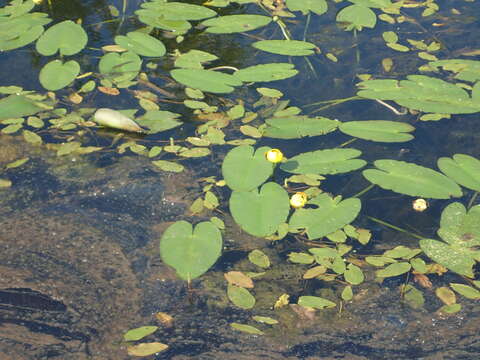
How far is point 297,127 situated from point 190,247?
29.4 inches

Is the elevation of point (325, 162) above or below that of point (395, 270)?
above

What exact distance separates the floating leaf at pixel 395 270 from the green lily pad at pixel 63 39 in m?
1.72

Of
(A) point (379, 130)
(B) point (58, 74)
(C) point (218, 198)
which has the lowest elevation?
(C) point (218, 198)

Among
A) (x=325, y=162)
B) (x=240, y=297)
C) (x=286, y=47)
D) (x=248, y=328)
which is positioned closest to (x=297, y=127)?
(x=325, y=162)

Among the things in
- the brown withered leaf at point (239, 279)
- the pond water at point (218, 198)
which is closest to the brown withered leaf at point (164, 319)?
the pond water at point (218, 198)

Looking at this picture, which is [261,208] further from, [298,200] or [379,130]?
[379,130]

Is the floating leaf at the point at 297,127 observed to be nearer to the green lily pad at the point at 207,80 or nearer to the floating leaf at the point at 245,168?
the floating leaf at the point at 245,168

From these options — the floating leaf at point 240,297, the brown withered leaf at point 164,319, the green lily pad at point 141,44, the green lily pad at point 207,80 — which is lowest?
the brown withered leaf at point 164,319

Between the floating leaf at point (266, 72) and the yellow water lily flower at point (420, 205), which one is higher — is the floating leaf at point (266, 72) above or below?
above

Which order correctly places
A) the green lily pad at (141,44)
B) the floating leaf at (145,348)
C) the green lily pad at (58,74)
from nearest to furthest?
1. the floating leaf at (145,348)
2. the green lily pad at (58,74)
3. the green lily pad at (141,44)

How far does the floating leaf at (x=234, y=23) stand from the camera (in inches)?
117

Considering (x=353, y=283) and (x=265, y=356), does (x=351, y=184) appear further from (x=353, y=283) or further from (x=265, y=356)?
(x=265, y=356)

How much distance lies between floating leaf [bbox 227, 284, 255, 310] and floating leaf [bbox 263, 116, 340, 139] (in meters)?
0.71

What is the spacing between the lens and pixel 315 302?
1850mm
